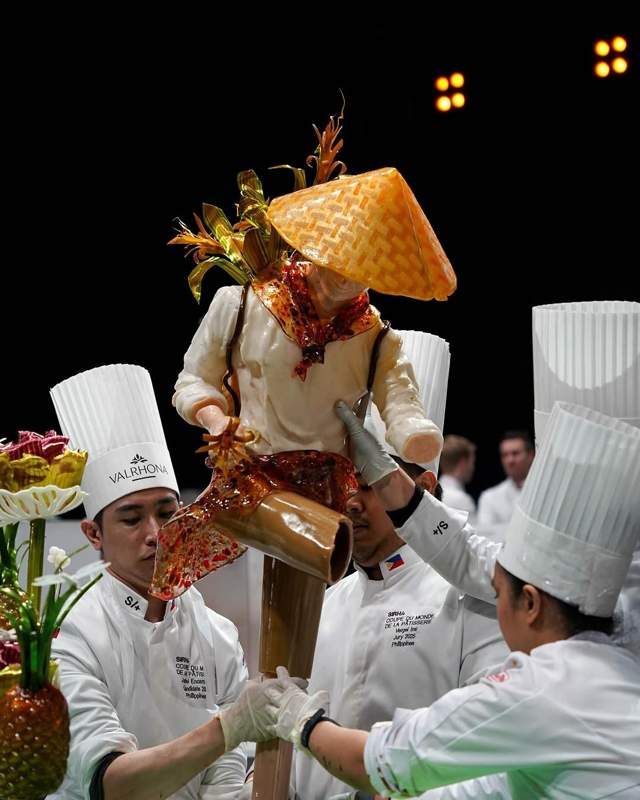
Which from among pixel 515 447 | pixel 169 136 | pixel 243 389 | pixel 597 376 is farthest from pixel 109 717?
pixel 515 447

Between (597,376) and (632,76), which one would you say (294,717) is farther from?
(632,76)

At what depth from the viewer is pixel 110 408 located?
249 cm

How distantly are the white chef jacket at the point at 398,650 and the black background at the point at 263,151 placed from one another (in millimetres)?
2158

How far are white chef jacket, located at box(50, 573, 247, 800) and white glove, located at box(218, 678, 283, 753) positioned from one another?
0.34 metres

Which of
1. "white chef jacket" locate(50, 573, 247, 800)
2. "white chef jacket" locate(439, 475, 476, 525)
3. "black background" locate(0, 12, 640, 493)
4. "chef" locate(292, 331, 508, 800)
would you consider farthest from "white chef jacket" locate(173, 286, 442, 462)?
"white chef jacket" locate(439, 475, 476, 525)

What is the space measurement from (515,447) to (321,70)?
2.73 meters

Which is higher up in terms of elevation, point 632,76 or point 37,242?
point 632,76

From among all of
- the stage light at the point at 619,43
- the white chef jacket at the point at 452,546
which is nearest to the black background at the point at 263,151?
the stage light at the point at 619,43

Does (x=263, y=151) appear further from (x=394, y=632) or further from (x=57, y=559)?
(x=57, y=559)

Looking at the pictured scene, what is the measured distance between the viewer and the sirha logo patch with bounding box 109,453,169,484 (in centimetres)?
251

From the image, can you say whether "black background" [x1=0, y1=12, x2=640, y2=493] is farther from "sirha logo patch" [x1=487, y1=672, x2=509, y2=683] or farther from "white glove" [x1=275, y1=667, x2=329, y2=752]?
"sirha logo patch" [x1=487, y1=672, x2=509, y2=683]

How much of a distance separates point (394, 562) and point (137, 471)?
567 mm

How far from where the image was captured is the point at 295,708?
180 centimetres

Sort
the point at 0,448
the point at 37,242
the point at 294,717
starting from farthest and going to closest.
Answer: the point at 37,242
the point at 0,448
the point at 294,717
